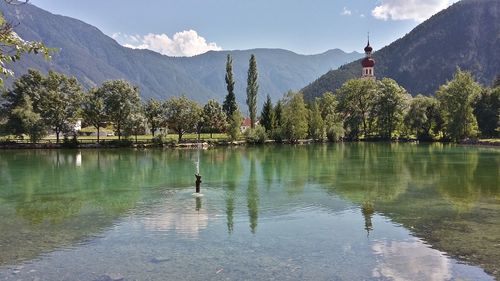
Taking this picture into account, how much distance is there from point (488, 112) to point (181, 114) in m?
64.8

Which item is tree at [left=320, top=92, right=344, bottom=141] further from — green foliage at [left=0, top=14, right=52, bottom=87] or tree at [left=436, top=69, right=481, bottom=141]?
green foliage at [left=0, top=14, right=52, bottom=87]

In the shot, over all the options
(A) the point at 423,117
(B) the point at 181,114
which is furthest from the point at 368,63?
(B) the point at 181,114

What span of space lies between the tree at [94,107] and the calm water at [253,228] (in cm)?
5163

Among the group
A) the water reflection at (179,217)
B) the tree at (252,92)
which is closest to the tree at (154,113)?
the tree at (252,92)

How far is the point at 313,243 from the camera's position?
18.2 metres

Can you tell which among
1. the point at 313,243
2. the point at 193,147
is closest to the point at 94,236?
the point at 313,243

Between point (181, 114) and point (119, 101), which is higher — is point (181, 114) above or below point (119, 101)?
below

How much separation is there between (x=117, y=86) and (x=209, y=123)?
87.6 feet

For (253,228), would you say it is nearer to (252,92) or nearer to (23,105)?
(23,105)

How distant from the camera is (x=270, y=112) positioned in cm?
10850

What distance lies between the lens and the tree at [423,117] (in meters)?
105

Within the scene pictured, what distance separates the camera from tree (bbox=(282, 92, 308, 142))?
101m

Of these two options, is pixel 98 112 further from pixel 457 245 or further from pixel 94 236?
pixel 457 245

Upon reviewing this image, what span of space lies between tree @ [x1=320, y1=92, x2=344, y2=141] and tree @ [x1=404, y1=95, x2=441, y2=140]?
619 inches
